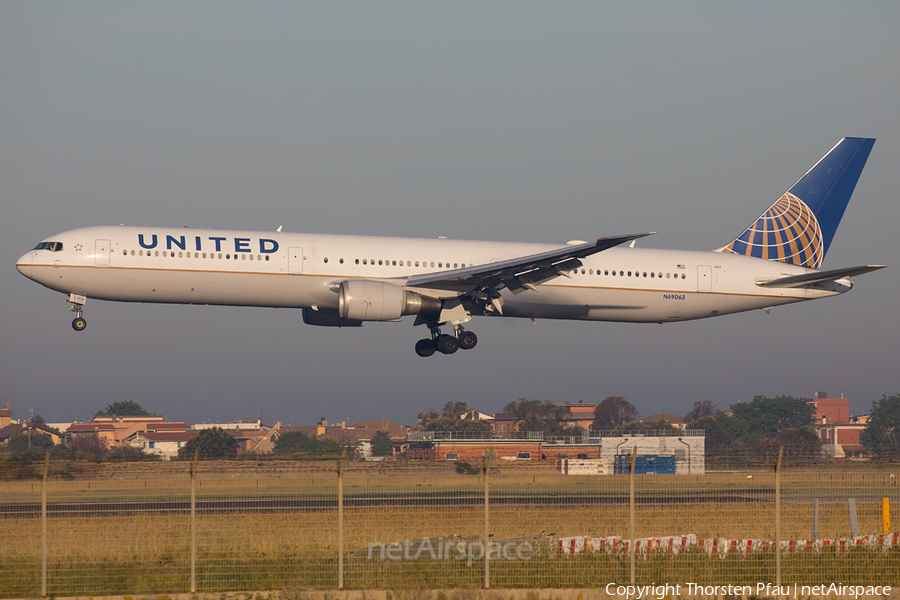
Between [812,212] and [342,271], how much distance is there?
989 inches

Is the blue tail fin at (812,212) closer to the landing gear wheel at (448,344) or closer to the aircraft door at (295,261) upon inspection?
the landing gear wheel at (448,344)

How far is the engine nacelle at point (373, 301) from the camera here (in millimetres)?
35562

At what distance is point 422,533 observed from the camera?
21.1 m

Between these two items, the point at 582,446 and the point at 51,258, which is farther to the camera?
the point at 582,446

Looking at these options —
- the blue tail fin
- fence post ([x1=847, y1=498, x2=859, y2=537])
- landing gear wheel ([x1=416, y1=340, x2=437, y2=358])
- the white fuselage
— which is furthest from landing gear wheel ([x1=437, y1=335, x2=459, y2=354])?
fence post ([x1=847, y1=498, x2=859, y2=537])

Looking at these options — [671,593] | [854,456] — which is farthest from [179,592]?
[854,456]

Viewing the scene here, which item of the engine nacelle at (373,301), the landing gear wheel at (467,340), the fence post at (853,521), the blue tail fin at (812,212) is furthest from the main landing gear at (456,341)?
the fence post at (853,521)

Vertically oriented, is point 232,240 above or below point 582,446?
above

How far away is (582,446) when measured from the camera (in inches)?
2023

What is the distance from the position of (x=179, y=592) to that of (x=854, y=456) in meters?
14.0

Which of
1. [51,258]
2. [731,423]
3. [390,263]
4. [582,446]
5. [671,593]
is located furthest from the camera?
[731,423]

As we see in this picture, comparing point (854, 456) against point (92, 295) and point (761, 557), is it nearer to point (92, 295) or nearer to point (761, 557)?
point (761, 557)

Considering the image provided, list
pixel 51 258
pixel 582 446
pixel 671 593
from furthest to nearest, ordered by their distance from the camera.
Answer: pixel 582 446, pixel 51 258, pixel 671 593

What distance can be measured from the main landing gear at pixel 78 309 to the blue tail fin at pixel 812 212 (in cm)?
3050
